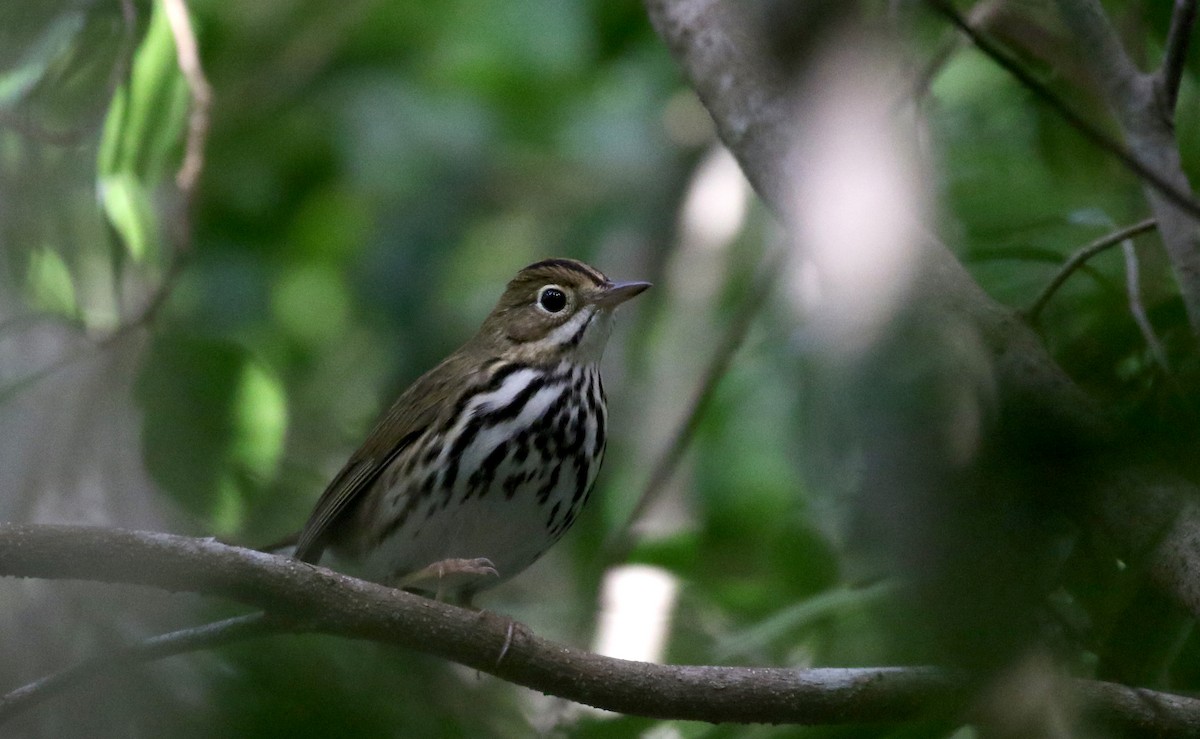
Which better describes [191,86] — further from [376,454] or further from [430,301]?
[430,301]

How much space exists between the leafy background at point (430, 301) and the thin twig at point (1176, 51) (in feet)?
1.19

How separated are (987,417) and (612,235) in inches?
198

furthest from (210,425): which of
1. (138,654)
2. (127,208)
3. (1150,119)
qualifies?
(1150,119)

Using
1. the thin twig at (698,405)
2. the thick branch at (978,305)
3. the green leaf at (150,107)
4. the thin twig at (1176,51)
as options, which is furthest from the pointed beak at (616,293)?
the thin twig at (1176,51)

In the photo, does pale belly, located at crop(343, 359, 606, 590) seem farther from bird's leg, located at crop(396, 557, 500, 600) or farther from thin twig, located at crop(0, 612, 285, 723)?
thin twig, located at crop(0, 612, 285, 723)

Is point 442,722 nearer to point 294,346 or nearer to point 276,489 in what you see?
point 276,489

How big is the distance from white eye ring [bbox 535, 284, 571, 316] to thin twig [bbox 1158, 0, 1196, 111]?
215 cm

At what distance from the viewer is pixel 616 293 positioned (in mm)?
4113

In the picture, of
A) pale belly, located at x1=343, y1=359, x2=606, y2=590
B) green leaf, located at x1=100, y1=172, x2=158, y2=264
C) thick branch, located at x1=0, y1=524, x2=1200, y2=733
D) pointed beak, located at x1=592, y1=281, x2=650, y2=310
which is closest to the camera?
thick branch, located at x1=0, y1=524, x2=1200, y2=733

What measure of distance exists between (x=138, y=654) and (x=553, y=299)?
3.02 meters

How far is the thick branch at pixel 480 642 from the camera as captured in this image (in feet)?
6.18

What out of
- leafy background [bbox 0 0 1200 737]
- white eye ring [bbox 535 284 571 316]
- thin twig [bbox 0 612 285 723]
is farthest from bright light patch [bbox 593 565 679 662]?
thin twig [bbox 0 612 285 723]

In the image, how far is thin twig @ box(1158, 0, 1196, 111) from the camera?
2.21m

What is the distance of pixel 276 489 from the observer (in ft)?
11.3
